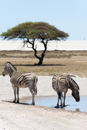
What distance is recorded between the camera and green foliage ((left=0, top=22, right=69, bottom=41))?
1977 inches

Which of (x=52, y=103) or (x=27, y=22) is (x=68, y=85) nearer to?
(x=52, y=103)

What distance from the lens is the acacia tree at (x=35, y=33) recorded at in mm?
50219

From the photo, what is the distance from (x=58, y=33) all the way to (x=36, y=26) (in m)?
3.55

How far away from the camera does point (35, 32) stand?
50031 millimetres

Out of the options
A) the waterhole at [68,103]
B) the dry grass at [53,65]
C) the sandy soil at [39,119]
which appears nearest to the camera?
the sandy soil at [39,119]

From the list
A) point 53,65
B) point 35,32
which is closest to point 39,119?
point 53,65

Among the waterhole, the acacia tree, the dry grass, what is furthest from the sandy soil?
the acacia tree

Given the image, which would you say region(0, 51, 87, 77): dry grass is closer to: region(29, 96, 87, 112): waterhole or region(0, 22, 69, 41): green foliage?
region(0, 22, 69, 41): green foliage

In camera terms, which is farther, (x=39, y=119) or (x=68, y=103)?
(x=68, y=103)

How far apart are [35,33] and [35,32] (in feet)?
0.54

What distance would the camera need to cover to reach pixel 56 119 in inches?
432

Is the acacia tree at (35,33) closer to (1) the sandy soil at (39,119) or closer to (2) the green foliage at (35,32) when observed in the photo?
(2) the green foliage at (35,32)

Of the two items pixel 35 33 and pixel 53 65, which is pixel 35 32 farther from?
pixel 53 65

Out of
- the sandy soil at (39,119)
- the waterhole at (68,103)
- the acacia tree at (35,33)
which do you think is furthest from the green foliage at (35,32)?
the sandy soil at (39,119)
